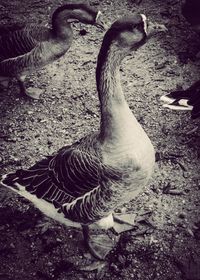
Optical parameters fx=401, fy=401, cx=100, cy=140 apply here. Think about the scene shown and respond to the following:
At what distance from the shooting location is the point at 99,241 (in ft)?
12.3

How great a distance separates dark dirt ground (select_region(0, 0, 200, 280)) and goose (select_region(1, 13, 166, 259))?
0.44 m

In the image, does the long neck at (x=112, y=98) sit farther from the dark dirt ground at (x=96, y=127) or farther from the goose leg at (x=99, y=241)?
the dark dirt ground at (x=96, y=127)

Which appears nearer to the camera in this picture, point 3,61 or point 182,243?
point 182,243

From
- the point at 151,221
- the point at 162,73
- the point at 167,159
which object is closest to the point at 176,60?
the point at 162,73

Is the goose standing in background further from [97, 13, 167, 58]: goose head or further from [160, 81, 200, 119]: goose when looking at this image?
[97, 13, 167, 58]: goose head

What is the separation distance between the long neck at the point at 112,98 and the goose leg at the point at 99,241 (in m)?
1.14

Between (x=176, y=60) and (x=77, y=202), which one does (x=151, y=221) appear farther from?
Answer: (x=176, y=60)

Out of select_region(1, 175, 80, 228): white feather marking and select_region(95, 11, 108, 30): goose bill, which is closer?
select_region(1, 175, 80, 228): white feather marking

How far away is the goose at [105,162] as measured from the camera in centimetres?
290

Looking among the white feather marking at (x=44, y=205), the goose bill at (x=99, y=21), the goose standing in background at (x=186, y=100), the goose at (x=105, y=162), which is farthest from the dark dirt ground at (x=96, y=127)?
the goose standing in background at (x=186, y=100)

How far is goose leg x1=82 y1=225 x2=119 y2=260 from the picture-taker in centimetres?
365

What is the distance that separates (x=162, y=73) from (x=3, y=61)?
2.11 metres

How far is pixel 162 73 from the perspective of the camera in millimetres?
5457

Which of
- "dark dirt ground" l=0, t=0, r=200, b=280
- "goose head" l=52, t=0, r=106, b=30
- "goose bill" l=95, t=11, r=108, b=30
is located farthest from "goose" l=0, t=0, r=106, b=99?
"dark dirt ground" l=0, t=0, r=200, b=280
